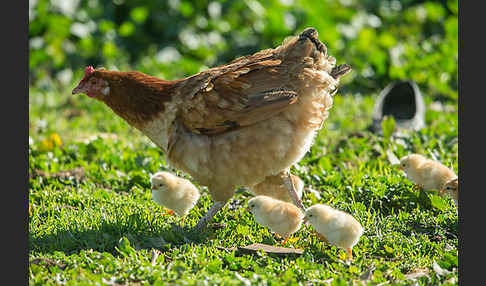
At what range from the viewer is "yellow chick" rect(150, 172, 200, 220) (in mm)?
4680

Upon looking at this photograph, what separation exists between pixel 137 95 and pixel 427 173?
8.59 ft

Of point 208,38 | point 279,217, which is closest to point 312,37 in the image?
point 279,217

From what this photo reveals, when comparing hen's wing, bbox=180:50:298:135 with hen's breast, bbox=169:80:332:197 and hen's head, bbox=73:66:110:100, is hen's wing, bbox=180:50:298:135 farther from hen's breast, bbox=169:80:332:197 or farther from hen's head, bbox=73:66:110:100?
hen's head, bbox=73:66:110:100

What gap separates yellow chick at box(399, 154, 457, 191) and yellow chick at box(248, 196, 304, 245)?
1368 mm

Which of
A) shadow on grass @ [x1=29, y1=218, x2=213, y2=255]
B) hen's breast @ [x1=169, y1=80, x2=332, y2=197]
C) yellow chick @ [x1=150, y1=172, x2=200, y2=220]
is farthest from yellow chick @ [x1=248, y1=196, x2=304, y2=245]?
yellow chick @ [x1=150, y1=172, x2=200, y2=220]

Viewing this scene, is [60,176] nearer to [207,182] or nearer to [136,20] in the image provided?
[207,182]

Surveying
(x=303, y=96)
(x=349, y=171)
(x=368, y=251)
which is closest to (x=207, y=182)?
(x=303, y=96)

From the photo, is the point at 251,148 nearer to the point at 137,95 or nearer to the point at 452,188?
the point at 137,95

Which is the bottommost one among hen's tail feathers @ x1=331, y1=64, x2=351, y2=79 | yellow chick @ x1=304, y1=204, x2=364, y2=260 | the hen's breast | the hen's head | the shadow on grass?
the shadow on grass

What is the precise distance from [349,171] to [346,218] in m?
1.82

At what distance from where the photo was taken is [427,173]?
5137 mm

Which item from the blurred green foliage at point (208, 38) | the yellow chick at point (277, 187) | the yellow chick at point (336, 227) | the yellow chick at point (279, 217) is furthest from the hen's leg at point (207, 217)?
the blurred green foliage at point (208, 38)

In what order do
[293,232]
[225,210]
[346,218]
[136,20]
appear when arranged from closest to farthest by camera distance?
[346,218]
[293,232]
[225,210]
[136,20]

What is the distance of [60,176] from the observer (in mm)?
5902
